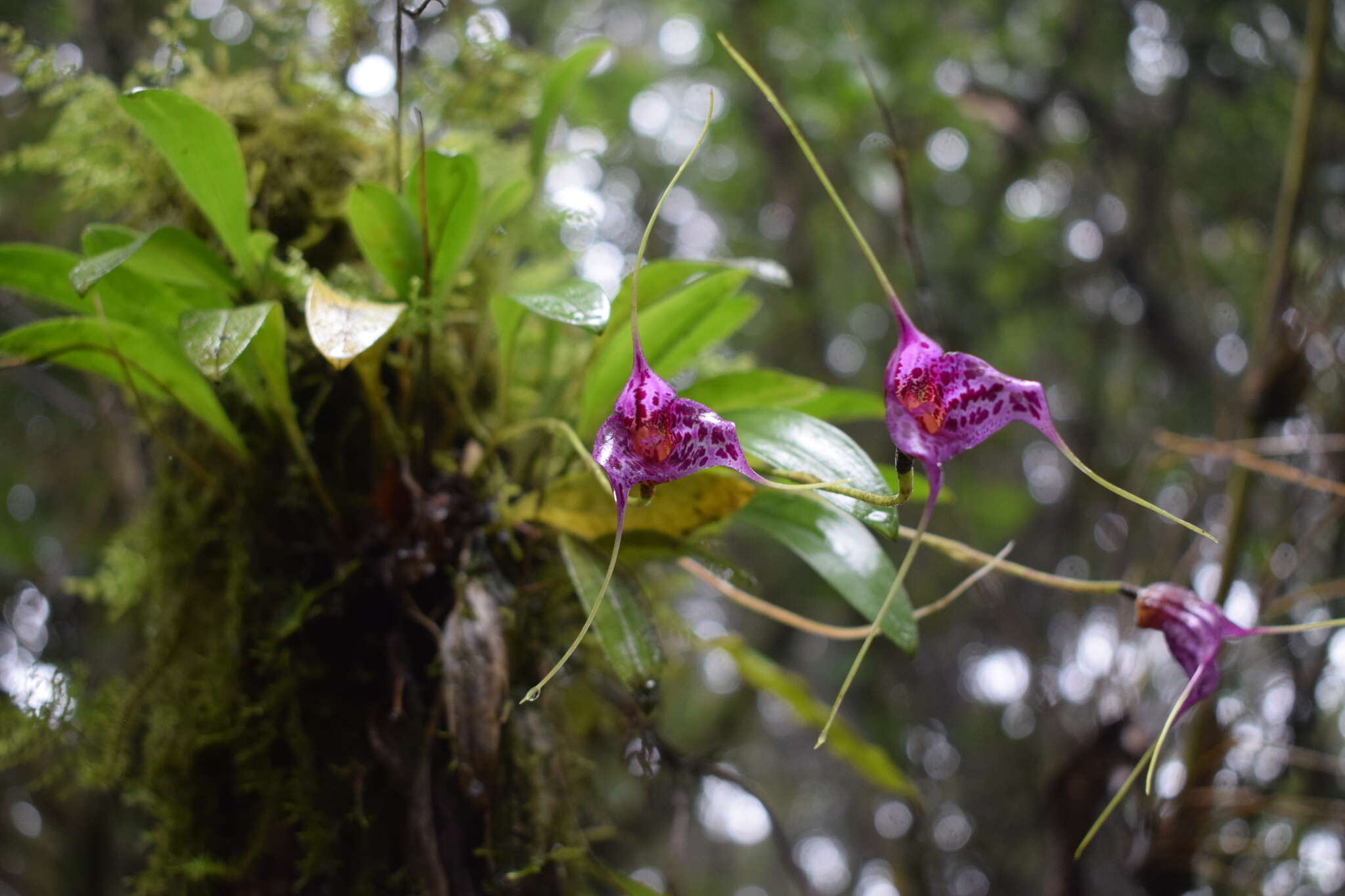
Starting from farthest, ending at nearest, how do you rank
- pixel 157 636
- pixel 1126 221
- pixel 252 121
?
pixel 1126 221, pixel 252 121, pixel 157 636

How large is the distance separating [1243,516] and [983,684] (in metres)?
1.94

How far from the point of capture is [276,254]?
98cm

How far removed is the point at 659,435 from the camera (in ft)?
1.56

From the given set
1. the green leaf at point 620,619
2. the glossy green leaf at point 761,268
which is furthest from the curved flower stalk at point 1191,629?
the glossy green leaf at point 761,268

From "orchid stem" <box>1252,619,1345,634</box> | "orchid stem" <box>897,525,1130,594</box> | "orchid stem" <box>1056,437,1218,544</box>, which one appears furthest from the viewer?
"orchid stem" <box>897,525,1130,594</box>

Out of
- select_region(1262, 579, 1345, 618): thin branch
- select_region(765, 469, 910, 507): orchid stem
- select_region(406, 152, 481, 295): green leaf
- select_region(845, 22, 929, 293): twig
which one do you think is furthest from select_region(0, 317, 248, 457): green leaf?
select_region(1262, 579, 1345, 618): thin branch

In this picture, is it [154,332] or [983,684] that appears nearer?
[154,332]

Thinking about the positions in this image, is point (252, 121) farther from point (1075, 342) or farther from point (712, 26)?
point (1075, 342)

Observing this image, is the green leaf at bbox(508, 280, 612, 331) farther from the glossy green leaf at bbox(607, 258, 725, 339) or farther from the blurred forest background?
the blurred forest background

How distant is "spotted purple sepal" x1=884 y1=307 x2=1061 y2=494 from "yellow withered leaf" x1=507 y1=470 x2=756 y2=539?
0.24 metres

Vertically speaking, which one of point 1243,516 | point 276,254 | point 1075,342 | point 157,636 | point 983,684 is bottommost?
point 983,684

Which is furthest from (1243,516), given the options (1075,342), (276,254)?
(1075,342)

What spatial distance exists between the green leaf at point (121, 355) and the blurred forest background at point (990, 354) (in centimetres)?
32

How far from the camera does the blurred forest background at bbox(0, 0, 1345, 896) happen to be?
116 cm
